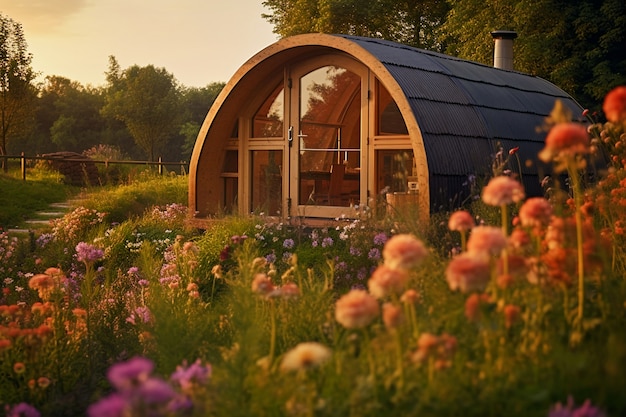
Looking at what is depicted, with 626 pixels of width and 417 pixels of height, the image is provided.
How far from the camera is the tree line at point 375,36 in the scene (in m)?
21.2

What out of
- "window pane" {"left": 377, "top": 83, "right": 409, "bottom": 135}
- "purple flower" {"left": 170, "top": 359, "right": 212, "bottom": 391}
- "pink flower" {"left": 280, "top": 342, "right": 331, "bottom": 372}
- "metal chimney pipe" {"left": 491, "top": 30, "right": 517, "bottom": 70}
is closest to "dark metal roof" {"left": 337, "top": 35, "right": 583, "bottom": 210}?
"window pane" {"left": 377, "top": 83, "right": 409, "bottom": 135}

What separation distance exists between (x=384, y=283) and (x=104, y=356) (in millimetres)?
3569

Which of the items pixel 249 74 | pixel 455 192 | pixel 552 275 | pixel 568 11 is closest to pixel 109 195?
pixel 249 74

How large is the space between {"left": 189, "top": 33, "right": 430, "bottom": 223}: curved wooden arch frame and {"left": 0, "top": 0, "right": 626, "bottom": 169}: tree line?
1122 centimetres

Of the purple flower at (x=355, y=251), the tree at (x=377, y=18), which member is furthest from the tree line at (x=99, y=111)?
the purple flower at (x=355, y=251)

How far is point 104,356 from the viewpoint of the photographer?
20.4 ft

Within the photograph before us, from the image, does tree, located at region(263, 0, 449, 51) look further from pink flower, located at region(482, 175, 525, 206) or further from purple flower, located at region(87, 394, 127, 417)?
purple flower, located at region(87, 394, 127, 417)

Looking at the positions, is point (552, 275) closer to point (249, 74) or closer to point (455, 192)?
point (455, 192)

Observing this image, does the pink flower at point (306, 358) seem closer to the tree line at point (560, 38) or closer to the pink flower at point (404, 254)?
the pink flower at point (404, 254)

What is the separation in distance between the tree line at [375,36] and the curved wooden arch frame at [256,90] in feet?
36.8

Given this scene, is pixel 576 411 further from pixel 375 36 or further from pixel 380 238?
pixel 375 36

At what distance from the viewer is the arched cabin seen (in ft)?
33.3

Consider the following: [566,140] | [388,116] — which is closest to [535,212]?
[566,140]

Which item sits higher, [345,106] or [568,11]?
[568,11]
